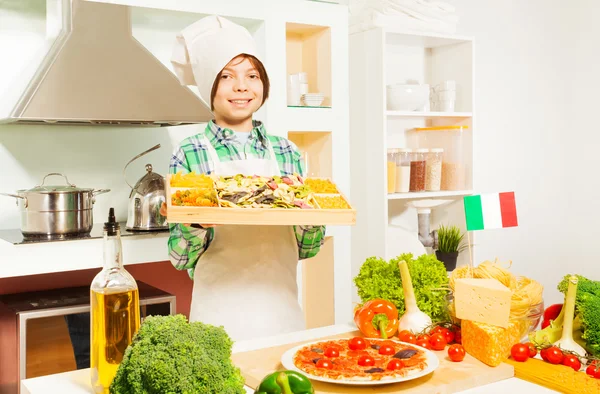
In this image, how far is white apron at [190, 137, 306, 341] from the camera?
6.81ft

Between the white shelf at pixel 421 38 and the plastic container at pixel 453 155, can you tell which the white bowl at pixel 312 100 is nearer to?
the white shelf at pixel 421 38

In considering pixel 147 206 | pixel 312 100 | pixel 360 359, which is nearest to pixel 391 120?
pixel 312 100

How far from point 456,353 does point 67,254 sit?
1745 millimetres

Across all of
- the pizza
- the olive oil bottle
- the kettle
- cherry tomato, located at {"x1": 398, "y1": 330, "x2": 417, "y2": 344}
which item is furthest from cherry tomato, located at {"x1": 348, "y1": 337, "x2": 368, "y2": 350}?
the kettle

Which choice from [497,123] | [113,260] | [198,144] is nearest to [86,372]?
[113,260]

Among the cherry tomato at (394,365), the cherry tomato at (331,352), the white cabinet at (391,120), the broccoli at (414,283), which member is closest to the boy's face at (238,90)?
the broccoli at (414,283)

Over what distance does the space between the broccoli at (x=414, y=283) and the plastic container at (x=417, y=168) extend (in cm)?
179

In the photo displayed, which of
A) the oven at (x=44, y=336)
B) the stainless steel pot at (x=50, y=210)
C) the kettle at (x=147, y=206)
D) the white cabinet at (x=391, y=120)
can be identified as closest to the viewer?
the oven at (x=44, y=336)

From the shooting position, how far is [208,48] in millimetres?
2037

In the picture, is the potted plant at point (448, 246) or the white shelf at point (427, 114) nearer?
the white shelf at point (427, 114)

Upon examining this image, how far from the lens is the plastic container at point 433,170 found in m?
3.52

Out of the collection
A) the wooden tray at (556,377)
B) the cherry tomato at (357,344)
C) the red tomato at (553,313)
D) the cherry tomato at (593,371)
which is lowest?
the wooden tray at (556,377)

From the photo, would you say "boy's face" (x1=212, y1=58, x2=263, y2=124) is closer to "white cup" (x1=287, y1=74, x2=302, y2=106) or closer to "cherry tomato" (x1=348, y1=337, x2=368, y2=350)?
"cherry tomato" (x1=348, y1=337, x2=368, y2=350)

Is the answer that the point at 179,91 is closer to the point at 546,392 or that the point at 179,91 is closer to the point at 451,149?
the point at 451,149
